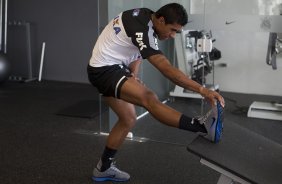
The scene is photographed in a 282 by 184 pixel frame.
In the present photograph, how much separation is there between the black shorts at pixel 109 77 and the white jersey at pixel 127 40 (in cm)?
4

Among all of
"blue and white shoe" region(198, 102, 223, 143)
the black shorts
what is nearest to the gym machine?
the black shorts

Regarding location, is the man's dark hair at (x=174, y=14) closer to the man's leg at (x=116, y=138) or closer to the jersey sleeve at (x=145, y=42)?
the jersey sleeve at (x=145, y=42)

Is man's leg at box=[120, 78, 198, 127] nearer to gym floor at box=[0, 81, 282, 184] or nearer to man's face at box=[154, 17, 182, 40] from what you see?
man's face at box=[154, 17, 182, 40]

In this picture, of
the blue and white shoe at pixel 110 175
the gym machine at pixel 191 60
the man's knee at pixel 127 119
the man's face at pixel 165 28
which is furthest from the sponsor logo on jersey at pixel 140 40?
the gym machine at pixel 191 60

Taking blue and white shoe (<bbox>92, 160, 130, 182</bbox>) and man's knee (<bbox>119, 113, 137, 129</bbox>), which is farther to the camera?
blue and white shoe (<bbox>92, 160, 130, 182</bbox>)

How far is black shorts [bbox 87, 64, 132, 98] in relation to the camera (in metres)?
2.20

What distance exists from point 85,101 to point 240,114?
1.98m

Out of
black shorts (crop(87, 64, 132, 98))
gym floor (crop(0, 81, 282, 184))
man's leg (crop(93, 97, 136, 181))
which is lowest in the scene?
gym floor (crop(0, 81, 282, 184))

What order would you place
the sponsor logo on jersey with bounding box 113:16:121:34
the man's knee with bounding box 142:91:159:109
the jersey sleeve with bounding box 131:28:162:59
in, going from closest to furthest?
the jersey sleeve with bounding box 131:28:162:59
the man's knee with bounding box 142:91:159:109
the sponsor logo on jersey with bounding box 113:16:121:34

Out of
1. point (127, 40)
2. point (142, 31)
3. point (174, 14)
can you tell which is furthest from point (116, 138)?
point (174, 14)

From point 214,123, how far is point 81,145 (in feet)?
5.61

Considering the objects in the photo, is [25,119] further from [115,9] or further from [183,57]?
[183,57]

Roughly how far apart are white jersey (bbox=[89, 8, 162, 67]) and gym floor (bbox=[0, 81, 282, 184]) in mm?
880

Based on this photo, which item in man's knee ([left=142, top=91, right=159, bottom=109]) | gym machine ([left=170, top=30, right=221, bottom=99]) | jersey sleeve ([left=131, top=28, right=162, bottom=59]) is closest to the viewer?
jersey sleeve ([left=131, top=28, right=162, bottom=59])
